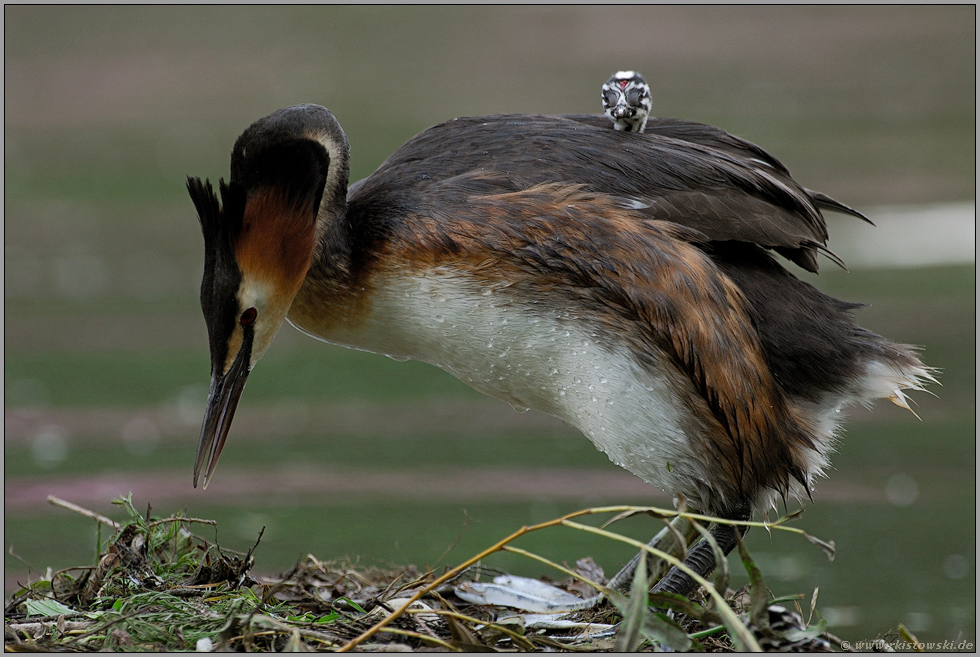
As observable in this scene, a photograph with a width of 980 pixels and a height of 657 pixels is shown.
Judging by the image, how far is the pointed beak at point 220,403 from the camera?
500cm

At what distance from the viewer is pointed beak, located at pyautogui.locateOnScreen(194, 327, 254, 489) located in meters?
5.00

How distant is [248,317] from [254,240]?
0.98 ft

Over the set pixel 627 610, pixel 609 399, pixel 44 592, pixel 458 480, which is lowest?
pixel 458 480

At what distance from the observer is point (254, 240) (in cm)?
488

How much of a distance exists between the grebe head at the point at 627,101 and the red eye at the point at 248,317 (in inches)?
66.8

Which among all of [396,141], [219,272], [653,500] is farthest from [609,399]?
[396,141]

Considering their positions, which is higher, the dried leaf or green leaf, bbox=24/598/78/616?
the dried leaf

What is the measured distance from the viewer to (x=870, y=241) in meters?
14.2

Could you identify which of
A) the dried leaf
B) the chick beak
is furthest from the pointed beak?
the dried leaf

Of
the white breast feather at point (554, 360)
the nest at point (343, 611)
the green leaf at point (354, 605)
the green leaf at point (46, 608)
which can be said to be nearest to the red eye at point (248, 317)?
→ the white breast feather at point (554, 360)

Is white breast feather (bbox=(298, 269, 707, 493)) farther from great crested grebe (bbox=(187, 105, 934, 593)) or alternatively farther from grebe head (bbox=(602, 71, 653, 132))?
grebe head (bbox=(602, 71, 653, 132))

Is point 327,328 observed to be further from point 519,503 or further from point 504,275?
point 519,503

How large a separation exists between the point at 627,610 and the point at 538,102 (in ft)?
48.1

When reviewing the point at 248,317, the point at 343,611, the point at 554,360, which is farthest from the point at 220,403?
the point at 554,360
